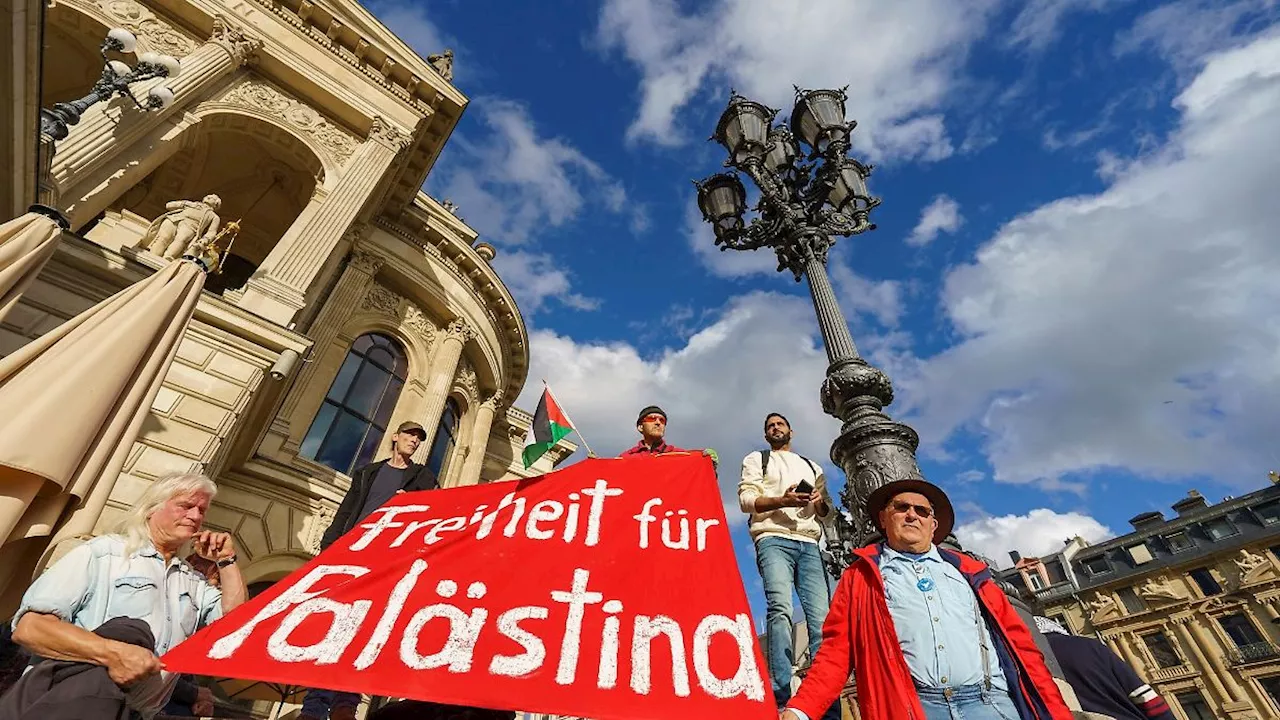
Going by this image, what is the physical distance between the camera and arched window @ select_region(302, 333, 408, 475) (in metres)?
11.3

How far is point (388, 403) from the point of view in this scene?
1251 cm

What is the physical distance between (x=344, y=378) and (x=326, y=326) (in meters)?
1.16

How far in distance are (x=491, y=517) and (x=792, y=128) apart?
620 centimetres

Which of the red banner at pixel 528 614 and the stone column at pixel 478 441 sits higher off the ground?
the stone column at pixel 478 441

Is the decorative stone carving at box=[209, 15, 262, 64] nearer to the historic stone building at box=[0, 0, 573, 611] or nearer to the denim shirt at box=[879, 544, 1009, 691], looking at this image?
the historic stone building at box=[0, 0, 573, 611]

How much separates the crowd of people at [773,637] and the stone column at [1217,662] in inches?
1389

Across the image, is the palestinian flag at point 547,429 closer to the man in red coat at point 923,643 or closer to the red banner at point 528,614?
the red banner at point 528,614

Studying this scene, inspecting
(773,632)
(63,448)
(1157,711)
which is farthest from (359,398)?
(1157,711)

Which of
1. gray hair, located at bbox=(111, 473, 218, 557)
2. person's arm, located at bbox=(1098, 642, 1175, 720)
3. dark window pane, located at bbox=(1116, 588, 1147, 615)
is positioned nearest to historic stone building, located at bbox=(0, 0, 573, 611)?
gray hair, located at bbox=(111, 473, 218, 557)

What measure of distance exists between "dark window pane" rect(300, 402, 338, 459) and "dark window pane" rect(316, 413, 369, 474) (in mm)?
117

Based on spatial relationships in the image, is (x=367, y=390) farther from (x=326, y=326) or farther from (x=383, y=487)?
(x=383, y=487)

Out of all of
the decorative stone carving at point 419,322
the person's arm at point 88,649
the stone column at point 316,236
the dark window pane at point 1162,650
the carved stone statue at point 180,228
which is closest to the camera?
the person's arm at point 88,649

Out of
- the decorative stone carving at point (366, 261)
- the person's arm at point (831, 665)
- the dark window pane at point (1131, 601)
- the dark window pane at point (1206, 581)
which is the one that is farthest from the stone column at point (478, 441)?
the dark window pane at point (1206, 581)

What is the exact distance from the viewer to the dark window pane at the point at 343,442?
11234mm
